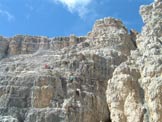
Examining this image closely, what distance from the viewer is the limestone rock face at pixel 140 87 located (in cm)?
2604

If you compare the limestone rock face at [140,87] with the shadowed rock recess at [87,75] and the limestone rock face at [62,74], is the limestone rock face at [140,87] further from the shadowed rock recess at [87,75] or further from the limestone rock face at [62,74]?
the limestone rock face at [62,74]

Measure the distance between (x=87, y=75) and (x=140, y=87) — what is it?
2109cm

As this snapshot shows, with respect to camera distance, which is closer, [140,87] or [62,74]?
[140,87]

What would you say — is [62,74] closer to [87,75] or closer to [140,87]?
[87,75]

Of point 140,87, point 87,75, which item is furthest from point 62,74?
point 140,87

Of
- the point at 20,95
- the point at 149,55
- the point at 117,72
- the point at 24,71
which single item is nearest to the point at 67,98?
the point at 20,95

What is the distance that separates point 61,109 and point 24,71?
36.4 feet

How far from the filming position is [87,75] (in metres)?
50.2

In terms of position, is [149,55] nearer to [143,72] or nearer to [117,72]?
[143,72]

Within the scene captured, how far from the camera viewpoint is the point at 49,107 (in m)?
42.8

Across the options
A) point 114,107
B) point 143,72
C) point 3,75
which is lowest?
point 114,107

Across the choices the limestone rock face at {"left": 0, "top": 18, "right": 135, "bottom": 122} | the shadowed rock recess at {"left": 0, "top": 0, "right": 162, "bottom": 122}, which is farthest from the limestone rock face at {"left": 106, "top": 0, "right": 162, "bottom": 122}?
the limestone rock face at {"left": 0, "top": 18, "right": 135, "bottom": 122}

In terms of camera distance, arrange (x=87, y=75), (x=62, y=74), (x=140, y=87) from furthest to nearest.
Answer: (x=87, y=75) → (x=62, y=74) → (x=140, y=87)

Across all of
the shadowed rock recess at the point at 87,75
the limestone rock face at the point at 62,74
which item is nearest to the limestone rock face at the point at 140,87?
the shadowed rock recess at the point at 87,75
